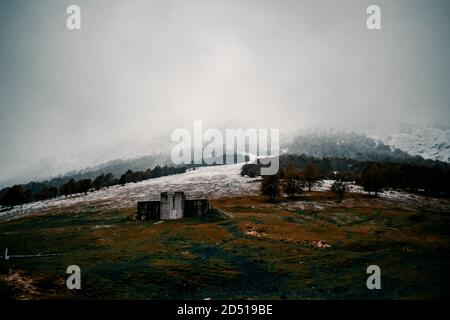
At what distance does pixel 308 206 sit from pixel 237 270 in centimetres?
6699

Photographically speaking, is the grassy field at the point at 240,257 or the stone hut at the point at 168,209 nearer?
the grassy field at the point at 240,257

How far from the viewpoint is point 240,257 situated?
50.9m

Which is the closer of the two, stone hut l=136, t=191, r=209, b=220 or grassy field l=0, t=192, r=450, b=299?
grassy field l=0, t=192, r=450, b=299

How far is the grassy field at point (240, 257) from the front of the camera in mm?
35188

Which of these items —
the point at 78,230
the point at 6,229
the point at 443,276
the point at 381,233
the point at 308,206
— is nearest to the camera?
the point at 443,276

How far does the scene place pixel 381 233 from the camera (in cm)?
6944

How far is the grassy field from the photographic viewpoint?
3519 centimetres

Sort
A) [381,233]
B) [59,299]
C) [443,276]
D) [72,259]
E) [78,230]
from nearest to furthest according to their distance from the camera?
[59,299] < [443,276] < [72,259] < [381,233] < [78,230]

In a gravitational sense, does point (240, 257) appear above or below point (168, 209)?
below

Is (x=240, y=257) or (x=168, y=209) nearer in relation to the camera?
(x=240, y=257)

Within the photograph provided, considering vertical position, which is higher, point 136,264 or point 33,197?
point 136,264
